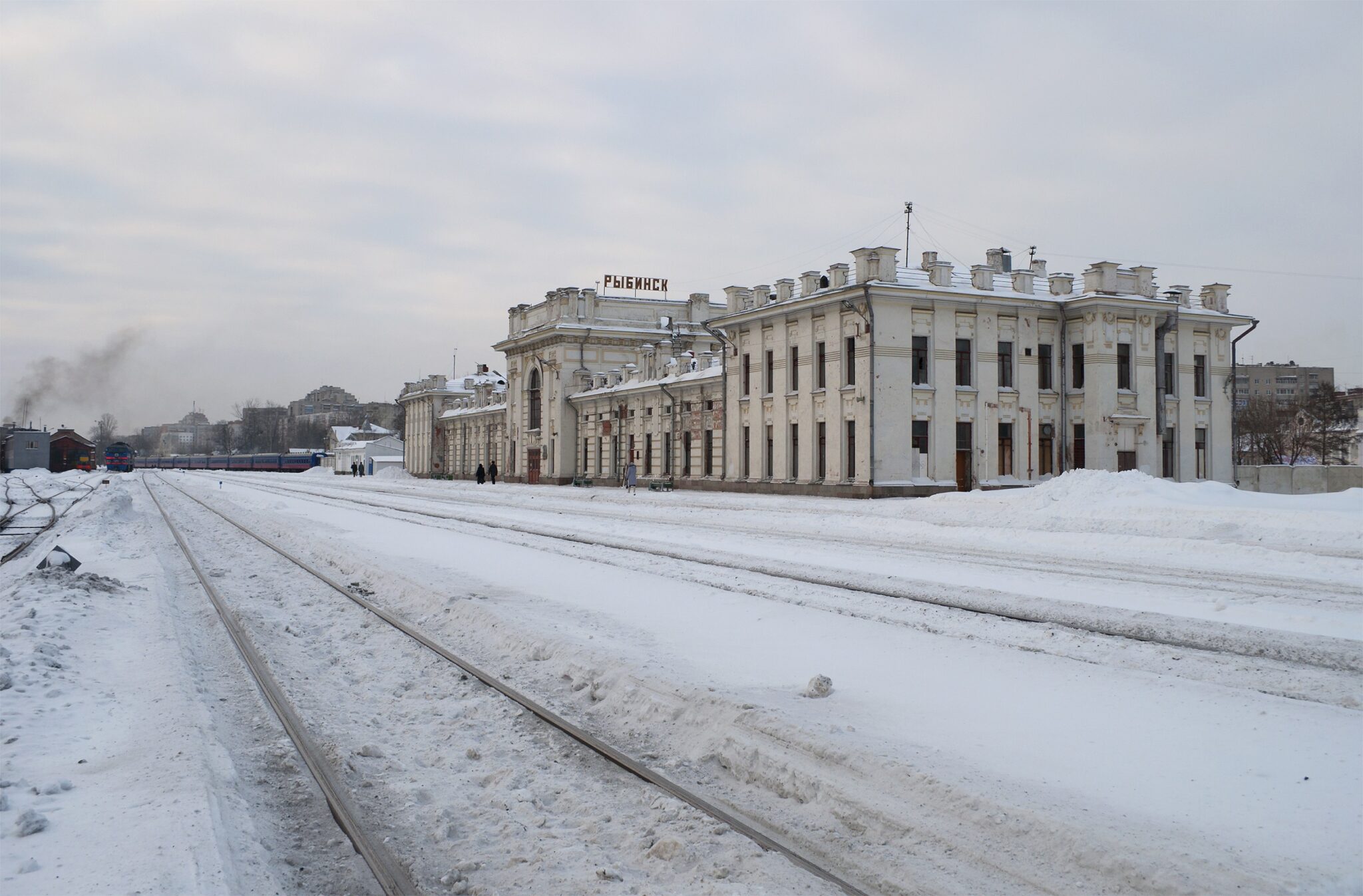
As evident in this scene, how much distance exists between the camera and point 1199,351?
40.9 m

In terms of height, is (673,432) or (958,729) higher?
(673,432)

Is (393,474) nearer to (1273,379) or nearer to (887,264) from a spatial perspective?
(887,264)

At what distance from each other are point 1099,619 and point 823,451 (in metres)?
28.6

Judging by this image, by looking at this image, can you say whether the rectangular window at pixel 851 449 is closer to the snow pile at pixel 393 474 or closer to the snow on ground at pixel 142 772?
the snow on ground at pixel 142 772

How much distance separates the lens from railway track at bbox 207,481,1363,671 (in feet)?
28.4

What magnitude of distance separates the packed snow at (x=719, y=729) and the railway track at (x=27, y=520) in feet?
29.0

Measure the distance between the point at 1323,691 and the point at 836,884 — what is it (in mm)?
5168

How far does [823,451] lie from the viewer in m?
38.8

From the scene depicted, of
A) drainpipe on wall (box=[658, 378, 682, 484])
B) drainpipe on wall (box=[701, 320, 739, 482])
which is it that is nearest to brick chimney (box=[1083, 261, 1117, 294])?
drainpipe on wall (box=[701, 320, 739, 482])

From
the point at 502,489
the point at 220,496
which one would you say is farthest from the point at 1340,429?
the point at 220,496

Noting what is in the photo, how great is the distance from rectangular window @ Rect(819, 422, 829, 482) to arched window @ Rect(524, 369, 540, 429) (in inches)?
1178

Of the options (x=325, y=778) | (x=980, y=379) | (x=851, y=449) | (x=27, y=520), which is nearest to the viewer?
(x=325, y=778)

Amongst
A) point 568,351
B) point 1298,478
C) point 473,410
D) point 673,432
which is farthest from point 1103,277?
point 473,410

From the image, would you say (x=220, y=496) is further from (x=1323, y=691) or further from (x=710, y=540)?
(x=1323, y=691)
